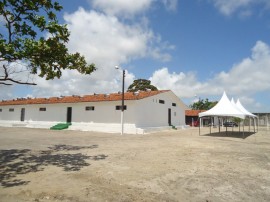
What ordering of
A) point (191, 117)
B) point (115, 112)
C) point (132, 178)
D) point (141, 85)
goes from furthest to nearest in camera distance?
point (141, 85)
point (191, 117)
point (115, 112)
point (132, 178)

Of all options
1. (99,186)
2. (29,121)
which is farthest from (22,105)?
(99,186)

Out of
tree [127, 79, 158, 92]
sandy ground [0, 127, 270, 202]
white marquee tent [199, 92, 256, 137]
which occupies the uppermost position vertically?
tree [127, 79, 158, 92]

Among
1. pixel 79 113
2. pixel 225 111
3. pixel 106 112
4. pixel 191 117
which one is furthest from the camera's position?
pixel 191 117

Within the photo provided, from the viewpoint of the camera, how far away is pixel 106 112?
1067 inches

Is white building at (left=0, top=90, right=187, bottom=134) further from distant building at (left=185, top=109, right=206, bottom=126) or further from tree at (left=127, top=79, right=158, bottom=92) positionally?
tree at (left=127, top=79, right=158, bottom=92)

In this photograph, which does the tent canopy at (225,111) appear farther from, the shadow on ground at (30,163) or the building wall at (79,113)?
the shadow on ground at (30,163)

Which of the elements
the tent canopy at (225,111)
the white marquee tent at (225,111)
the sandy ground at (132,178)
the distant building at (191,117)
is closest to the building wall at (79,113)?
the white marquee tent at (225,111)

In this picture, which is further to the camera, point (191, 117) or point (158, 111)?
point (191, 117)

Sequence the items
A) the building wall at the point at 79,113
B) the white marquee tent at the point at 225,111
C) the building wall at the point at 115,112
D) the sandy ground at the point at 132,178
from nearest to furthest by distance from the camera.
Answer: the sandy ground at the point at 132,178, the white marquee tent at the point at 225,111, the building wall at the point at 115,112, the building wall at the point at 79,113

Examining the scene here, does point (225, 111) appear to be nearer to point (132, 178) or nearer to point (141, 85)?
point (132, 178)

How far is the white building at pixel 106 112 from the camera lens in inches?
1016

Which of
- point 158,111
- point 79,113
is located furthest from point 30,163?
point 158,111

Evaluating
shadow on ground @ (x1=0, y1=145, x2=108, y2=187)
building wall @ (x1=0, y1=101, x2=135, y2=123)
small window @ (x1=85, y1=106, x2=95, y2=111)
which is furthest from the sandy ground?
small window @ (x1=85, y1=106, x2=95, y2=111)

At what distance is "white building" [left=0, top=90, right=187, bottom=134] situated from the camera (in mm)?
25812
